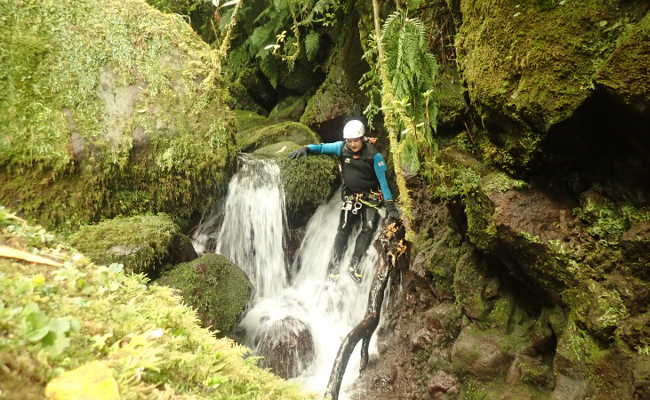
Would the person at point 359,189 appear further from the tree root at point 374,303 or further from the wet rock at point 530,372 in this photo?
the wet rock at point 530,372

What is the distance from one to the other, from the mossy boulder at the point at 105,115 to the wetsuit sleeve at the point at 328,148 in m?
1.51

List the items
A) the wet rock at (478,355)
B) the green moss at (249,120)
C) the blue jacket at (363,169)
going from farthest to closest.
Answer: the green moss at (249,120), the blue jacket at (363,169), the wet rock at (478,355)

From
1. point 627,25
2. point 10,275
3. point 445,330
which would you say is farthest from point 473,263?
point 10,275

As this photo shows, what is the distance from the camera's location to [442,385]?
14.6 feet

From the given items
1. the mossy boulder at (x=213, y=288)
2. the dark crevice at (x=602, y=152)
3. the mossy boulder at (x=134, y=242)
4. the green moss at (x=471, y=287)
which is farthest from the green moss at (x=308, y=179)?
the dark crevice at (x=602, y=152)

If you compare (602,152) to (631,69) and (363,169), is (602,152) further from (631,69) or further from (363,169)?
(363,169)

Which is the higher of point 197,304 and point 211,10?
point 211,10

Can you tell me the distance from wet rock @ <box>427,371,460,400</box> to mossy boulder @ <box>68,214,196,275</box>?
3.87 m

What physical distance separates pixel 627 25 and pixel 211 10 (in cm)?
1027

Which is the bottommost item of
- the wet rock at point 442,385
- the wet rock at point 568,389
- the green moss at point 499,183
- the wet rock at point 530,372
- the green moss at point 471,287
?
the wet rock at point 442,385

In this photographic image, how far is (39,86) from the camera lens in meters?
5.17

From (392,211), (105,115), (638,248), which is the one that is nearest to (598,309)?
(638,248)

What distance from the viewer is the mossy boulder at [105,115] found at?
4984 mm

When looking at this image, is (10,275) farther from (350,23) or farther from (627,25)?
(350,23)
